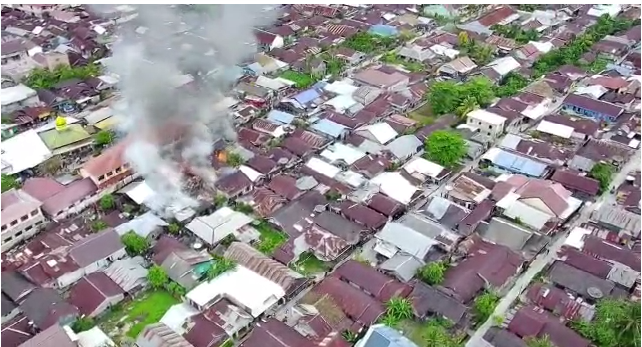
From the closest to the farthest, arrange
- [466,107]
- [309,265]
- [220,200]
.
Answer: [309,265], [220,200], [466,107]

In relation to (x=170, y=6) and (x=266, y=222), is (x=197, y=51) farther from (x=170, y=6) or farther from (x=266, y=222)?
(x=266, y=222)

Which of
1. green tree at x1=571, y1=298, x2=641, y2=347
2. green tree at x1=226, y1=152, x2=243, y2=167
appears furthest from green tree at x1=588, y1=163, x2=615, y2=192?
green tree at x1=226, y1=152, x2=243, y2=167

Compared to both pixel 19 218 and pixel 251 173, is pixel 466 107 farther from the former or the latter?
pixel 19 218

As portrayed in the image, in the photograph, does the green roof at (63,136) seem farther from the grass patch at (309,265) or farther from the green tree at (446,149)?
the green tree at (446,149)

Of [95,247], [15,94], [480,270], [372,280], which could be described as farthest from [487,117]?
[15,94]

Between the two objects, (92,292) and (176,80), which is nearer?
(92,292)

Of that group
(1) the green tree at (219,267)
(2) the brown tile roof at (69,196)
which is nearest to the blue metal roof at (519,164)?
(1) the green tree at (219,267)

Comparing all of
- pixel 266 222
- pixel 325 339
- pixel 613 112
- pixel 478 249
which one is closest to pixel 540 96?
pixel 613 112

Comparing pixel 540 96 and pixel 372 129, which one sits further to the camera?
pixel 540 96

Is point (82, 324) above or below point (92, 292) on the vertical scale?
below
